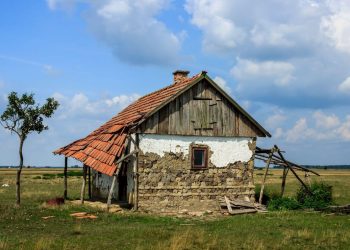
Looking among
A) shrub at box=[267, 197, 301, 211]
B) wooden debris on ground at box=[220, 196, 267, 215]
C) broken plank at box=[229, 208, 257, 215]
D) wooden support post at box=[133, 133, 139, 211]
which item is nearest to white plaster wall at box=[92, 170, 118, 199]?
wooden support post at box=[133, 133, 139, 211]

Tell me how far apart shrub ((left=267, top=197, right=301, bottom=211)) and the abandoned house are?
1.21m

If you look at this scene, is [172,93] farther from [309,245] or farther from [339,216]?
[309,245]

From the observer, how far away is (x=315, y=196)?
23.3 m

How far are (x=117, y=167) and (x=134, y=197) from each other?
61.8 inches

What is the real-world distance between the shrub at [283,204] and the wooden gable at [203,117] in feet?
11.1

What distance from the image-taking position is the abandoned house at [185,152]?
2070 cm

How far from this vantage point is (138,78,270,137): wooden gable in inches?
837

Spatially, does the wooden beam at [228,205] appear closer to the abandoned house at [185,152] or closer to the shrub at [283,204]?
the abandoned house at [185,152]

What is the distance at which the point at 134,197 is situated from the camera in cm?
2058

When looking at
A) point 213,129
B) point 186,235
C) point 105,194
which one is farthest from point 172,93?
point 186,235

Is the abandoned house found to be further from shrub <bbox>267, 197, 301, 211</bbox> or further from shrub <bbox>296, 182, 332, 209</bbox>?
shrub <bbox>296, 182, 332, 209</bbox>

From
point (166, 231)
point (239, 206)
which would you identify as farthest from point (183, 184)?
point (166, 231)

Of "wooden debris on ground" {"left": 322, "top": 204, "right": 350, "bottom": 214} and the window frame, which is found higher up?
the window frame

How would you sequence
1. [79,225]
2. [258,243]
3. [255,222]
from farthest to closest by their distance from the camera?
[255,222], [79,225], [258,243]
